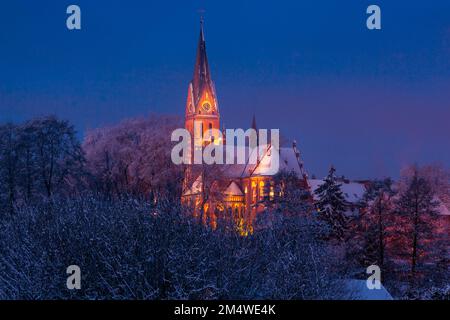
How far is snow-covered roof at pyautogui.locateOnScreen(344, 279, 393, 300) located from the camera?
22.7 meters

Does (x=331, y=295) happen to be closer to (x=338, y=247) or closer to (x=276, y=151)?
(x=338, y=247)

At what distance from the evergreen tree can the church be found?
11.8 feet

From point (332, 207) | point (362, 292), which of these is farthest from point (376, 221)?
point (362, 292)

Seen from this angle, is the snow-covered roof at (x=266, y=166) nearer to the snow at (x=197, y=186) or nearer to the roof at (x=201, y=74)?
the roof at (x=201, y=74)

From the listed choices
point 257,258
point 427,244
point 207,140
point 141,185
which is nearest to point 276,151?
point 207,140

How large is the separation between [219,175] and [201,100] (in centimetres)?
3511

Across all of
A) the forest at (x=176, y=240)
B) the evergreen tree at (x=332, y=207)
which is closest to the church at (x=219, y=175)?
the forest at (x=176, y=240)

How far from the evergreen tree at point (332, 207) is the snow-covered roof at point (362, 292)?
16402 mm

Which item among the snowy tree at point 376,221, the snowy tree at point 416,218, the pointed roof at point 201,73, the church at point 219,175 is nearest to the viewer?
the snowy tree at point 376,221

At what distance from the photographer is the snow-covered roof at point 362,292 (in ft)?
74.3

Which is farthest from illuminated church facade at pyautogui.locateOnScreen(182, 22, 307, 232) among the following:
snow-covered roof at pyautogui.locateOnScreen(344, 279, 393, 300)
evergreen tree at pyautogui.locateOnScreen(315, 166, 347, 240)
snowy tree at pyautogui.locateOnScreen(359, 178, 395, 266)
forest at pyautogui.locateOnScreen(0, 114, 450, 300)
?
snowy tree at pyautogui.locateOnScreen(359, 178, 395, 266)

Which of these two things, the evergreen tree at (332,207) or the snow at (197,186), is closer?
the evergreen tree at (332,207)

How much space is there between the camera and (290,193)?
4203 cm

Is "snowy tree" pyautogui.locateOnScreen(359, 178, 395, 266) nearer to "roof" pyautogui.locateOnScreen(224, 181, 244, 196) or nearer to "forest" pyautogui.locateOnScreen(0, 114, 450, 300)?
"forest" pyautogui.locateOnScreen(0, 114, 450, 300)
